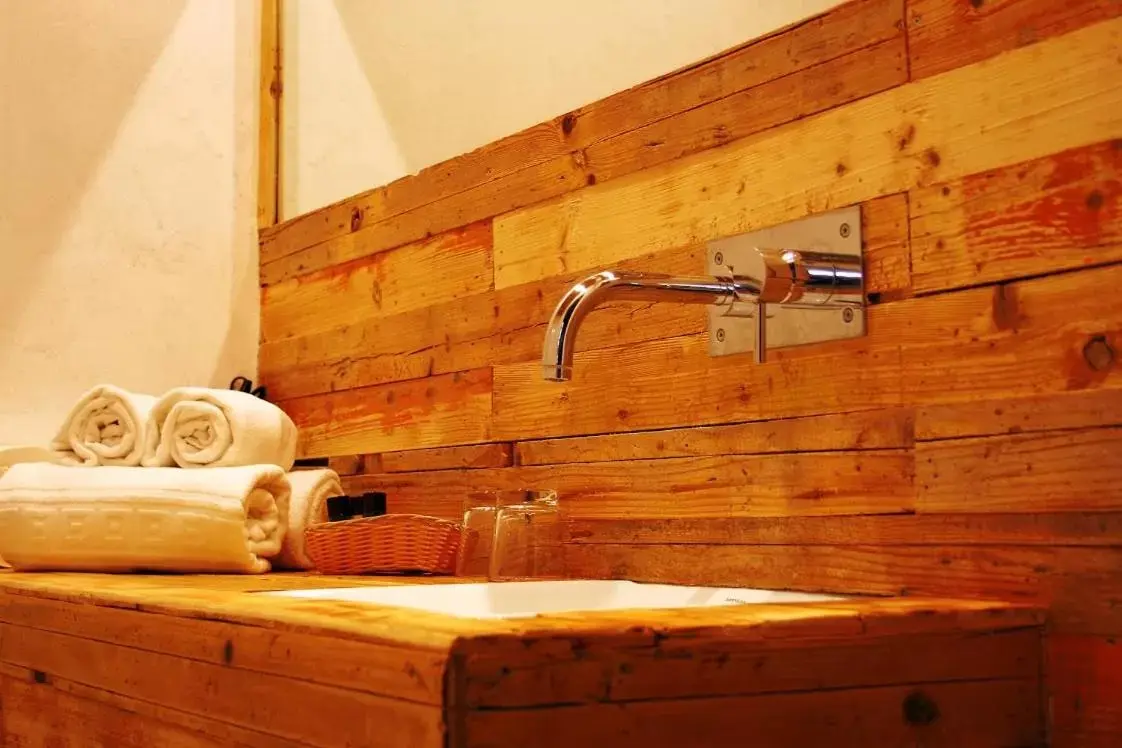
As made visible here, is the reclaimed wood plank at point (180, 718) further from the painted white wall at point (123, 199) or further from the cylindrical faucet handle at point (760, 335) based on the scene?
the painted white wall at point (123, 199)

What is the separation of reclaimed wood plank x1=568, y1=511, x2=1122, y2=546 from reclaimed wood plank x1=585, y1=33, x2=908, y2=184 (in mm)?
443

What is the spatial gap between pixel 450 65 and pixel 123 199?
64 centimetres

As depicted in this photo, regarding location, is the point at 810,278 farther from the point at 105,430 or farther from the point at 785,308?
the point at 105,430

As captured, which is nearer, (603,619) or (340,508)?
(603,619)

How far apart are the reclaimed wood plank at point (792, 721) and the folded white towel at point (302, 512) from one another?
3.61 feet

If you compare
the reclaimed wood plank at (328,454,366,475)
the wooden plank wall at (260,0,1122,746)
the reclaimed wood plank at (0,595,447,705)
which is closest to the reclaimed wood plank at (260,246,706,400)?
the wooden plank wall at (260,0,1122,746)

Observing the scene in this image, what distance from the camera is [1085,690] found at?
112cm

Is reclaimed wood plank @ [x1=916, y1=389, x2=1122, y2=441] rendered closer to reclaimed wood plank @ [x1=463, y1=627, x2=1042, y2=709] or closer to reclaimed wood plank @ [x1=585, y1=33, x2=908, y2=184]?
reclaimed wood plank @ [x1=463, y1=627, x2=1042, y2=709]

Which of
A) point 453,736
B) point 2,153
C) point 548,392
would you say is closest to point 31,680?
point 548,392

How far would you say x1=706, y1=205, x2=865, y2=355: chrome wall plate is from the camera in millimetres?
1362

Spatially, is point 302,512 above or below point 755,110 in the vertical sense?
below

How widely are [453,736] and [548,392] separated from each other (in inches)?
37.1

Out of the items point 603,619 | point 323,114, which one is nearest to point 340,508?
point 323,114

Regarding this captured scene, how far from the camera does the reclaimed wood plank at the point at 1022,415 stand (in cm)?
113
